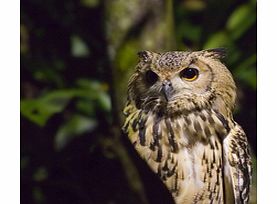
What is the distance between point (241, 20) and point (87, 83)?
0.32 m

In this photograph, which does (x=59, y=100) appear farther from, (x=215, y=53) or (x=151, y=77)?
(x=215, y=53)

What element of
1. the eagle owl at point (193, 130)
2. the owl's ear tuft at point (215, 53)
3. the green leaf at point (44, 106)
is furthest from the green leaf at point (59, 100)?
the owl's ear tuft at point (215, 53)

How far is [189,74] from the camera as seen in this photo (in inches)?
105

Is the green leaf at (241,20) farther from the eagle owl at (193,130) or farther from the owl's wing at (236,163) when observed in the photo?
the owl's wing at (236,163)

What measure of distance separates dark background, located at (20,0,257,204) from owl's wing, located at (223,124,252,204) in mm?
27

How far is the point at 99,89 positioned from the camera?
2.77 m

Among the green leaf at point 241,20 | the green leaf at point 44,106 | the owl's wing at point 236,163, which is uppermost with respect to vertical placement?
the green leaf at point 241,20

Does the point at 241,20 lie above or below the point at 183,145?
above

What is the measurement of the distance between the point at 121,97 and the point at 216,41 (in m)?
0.22

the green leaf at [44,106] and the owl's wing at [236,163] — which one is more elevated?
the green leaf at [44,106]

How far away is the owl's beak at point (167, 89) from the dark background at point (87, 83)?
0.25 feet

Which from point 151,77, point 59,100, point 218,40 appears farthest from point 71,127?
point 218,40

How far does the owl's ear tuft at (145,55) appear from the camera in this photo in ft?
8.75
